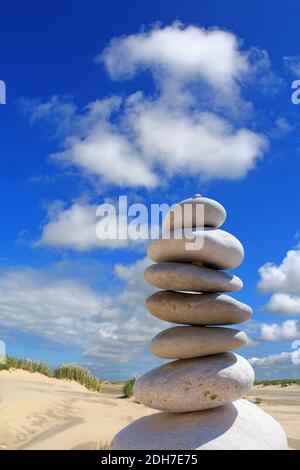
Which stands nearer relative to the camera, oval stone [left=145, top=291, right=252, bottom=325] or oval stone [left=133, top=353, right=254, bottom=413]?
oval stone [left=133, top=353, right=254, bottom=413]

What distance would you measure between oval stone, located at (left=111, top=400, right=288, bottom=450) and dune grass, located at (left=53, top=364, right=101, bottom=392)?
613 inches

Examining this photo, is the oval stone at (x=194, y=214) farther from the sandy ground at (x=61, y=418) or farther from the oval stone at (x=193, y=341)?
the sandy ground at (x=61, y=418)

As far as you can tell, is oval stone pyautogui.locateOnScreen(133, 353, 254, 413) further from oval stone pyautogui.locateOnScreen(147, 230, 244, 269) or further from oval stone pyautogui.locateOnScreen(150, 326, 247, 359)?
oval stone pyautogui.locateOnScreen(147, 230, 244, 269)

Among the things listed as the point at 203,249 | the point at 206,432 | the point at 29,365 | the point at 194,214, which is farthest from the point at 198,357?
the point at 29,365

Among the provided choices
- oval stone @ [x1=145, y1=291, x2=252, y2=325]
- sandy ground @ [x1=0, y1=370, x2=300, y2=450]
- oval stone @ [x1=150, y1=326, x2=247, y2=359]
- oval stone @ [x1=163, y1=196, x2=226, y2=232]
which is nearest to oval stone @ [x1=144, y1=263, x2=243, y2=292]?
oval stone @ [x1=145, y1=291, x2=252, y2=325]

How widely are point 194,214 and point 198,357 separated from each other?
2.43 m

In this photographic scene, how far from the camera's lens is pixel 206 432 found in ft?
23.8

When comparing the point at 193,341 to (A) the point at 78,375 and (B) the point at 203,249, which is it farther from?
(A) the point at 78,375

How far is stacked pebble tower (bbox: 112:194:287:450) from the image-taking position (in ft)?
24.1

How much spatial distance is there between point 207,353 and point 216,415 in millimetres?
965

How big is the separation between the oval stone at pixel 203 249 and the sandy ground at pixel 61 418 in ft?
14.0

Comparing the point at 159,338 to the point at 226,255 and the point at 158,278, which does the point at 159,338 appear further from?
the point at 226,255

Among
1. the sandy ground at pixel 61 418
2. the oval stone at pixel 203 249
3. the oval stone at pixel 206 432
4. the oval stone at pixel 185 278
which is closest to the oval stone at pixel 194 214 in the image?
the oval stone at pixel 203 249

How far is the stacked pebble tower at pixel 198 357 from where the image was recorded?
734 cm
